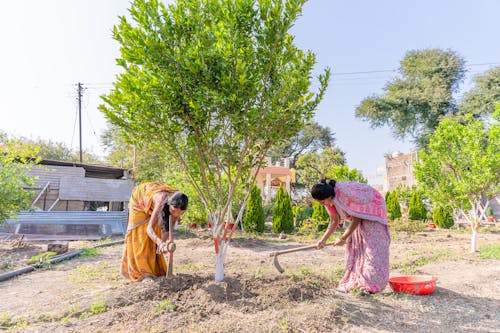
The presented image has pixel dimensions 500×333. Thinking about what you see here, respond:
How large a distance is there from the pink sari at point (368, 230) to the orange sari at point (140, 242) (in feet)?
7.55

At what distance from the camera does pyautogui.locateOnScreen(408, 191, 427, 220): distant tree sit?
15.3 metres

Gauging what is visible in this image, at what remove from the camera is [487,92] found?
2261 cm

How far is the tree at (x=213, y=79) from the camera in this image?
12.1 ft

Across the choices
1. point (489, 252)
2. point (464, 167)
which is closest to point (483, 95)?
point (464, 167)

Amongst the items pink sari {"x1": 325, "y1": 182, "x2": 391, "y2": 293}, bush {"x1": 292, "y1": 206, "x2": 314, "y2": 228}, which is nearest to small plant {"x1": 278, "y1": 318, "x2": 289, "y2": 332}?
pink sari {"x1": 325, "y1": 182, "x2": 391, "y2": 293}

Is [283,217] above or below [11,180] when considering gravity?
below

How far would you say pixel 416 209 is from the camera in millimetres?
15391

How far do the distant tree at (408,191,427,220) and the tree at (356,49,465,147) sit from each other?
11.0 metres

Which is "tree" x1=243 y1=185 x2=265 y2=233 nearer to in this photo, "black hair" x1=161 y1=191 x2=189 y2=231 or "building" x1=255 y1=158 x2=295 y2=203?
"building" x1=255 y1=158 x2=295 y2=203

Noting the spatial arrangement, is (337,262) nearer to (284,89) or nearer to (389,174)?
(284,89)

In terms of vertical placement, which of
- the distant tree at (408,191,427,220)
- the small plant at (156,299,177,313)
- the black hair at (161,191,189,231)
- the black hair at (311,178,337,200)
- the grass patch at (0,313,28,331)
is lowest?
the grass patch at (0,313,28,331)

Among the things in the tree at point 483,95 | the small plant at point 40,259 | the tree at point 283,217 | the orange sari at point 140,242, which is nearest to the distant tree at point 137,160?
the tree at point 283,217

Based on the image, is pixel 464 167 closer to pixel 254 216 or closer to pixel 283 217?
pixel 283 217

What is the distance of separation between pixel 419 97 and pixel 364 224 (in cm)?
2458
